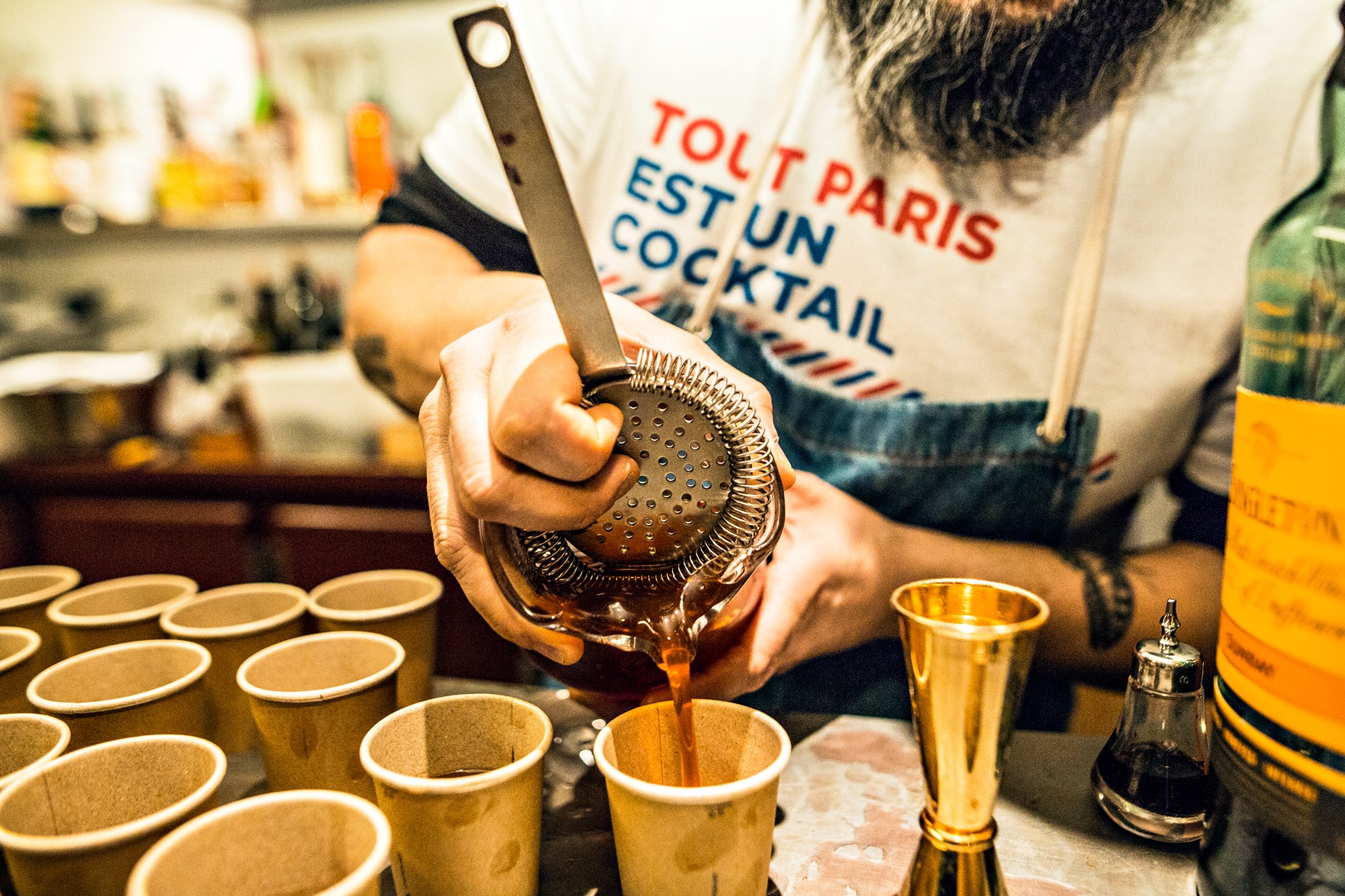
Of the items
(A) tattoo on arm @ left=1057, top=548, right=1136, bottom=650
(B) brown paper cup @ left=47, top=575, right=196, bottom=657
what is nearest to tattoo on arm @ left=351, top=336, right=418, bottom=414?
(B) brown paper cup @ left=47, top=575, right=196, bottom=657

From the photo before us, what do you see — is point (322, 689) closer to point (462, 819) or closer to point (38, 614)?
point (462, 819)

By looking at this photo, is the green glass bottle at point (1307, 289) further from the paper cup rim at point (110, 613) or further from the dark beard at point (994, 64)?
the paper cup rim at point (110, 613)

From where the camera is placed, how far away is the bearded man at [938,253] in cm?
85

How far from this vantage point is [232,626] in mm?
841

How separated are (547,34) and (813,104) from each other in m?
0.35

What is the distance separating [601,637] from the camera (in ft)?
1.83

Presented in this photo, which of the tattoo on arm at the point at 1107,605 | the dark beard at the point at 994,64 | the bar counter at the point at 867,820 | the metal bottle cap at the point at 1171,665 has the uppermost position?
the dark beard at the point at 994,64

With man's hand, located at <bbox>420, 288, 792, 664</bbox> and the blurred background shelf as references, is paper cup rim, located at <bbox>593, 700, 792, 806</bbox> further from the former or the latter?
the blurred background shelf

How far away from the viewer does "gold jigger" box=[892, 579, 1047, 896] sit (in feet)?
1.36

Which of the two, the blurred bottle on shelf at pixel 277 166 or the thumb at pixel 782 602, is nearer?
the thumb at pixel 782 602

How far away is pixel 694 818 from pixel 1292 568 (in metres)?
0.34

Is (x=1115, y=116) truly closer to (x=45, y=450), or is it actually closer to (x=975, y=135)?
(x=975, y=135)

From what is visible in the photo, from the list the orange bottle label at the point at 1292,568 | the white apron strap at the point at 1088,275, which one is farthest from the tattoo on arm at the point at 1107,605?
the orange bottle label at the point at 1292,568

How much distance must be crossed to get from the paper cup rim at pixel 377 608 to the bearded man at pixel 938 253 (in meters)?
0.24
